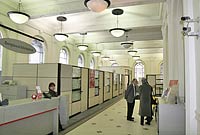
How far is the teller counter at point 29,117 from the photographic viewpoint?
335 cm

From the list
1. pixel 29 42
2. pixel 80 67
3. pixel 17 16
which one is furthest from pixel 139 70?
pixel 17 16

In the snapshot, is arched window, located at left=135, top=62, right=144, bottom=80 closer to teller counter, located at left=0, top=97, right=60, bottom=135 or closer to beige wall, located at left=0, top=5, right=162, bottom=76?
beige wall, located at left=0, top=5, right=162, bottom=76

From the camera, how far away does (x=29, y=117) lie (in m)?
4.02

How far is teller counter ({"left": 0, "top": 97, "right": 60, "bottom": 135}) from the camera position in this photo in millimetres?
3349

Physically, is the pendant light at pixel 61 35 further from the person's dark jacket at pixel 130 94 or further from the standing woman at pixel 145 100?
the standing woman at pixel 145 100

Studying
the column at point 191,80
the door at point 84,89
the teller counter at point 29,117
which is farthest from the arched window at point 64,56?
the column at point 191,80

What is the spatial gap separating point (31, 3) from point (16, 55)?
225cm

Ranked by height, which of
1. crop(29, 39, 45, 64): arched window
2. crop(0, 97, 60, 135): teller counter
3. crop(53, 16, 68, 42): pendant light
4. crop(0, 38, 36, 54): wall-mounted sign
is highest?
crop(53, 16, 68, 42): pendant light

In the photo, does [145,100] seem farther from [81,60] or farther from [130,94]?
[81,60]

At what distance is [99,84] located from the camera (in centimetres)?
1081

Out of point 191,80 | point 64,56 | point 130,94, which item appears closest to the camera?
point 191,80

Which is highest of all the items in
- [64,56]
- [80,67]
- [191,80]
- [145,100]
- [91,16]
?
[91,16]

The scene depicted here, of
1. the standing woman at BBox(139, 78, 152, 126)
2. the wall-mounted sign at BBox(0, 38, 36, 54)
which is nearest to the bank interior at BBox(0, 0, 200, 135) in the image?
the wall-mounted sign at BBox(0, 38, 36, 54)

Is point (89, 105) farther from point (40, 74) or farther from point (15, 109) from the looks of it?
point (15, 109)
